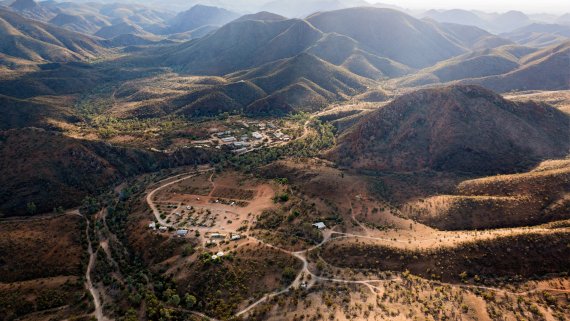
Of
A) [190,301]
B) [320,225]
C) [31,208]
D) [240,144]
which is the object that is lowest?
[190,301]

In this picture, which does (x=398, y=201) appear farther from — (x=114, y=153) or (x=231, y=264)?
(x=114, y=153)

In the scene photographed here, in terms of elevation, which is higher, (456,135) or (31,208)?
(456,135)

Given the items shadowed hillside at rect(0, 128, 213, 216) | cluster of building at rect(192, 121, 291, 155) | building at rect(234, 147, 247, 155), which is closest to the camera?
shadowed hillside at rect(0, 128, 213, 216)

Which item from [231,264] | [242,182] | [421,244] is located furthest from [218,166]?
[421,244]

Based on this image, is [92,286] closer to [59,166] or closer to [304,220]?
[304,220]

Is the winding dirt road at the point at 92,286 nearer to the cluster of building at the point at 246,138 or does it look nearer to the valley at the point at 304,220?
the valley at the point at 304,220

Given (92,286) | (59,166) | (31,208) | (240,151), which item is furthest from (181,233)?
(240,151)

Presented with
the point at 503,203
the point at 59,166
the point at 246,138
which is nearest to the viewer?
the point at 503,203

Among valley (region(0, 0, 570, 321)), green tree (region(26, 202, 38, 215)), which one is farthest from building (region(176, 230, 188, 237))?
green tree (region(26, 202, 38, 215))

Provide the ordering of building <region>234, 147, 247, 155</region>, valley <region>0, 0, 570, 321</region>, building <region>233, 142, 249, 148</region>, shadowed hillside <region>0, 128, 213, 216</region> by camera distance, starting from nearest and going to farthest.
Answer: valley <region>0, 0, 570, 321</region> → shadowed hillside <region>0, 128, 213, 216</region> → building <region>234, 147, 247, 155</region> → building <region>233, 142, 249, 148</region>

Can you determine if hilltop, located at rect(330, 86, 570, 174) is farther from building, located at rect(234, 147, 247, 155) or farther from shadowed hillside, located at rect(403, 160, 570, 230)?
building, located at rect(234, 147, 247, 155)

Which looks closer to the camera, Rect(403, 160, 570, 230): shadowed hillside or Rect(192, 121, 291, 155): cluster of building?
Rect(403, 160, 570, 230): shadowed hillside
